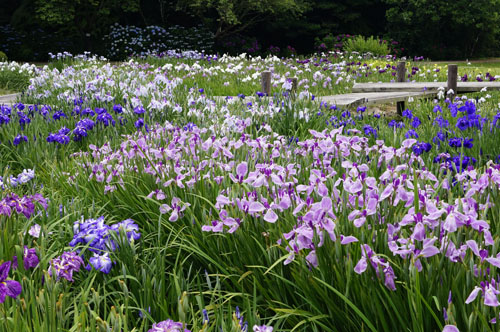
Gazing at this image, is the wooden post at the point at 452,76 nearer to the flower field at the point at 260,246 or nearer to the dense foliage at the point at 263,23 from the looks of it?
the flower field at the point at 260,246

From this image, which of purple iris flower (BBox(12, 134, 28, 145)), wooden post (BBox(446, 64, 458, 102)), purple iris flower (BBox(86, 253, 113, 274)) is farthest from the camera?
wooden post (BBox(446, 64, 458, 102))

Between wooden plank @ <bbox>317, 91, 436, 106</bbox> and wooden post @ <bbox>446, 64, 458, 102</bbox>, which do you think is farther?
wooden post @ <bbox>446, 64, 458, 102</bbox>

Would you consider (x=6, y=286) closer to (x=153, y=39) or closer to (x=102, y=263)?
(x=102, y=263)

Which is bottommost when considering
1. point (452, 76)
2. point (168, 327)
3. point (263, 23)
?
point (452, 76)

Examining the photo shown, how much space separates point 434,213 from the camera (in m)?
1.90

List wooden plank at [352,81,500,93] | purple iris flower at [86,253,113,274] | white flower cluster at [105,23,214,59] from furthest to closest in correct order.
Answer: white flower cluster at [105,23,214,59], wooden plank at [352,81,500,93], purple iris flower at [86,253,113,274]

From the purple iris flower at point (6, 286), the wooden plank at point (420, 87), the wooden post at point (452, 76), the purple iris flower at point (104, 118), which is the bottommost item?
the wooden plank at point (420, 87)

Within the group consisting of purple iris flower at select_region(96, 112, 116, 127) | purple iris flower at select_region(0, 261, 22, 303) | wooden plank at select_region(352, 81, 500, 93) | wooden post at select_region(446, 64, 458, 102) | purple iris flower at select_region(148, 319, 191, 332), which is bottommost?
wooden plank at select_region(352, 81, 500, 93)

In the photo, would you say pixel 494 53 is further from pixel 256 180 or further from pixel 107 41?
pixel 256 180

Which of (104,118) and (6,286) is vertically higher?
(6,286)

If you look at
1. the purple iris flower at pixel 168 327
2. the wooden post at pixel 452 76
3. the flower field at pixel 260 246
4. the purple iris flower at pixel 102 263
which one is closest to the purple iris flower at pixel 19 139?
the flower field at pixel 260 246

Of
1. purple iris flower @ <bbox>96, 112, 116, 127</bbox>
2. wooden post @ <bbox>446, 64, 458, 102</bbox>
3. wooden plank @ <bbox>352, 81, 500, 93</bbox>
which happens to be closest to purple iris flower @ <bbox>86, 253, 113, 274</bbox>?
purple iris flower @ <bbox>96, 112, 116, 127</bbox>

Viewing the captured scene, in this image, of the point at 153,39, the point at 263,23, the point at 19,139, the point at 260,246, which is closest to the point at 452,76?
the point at 19,139

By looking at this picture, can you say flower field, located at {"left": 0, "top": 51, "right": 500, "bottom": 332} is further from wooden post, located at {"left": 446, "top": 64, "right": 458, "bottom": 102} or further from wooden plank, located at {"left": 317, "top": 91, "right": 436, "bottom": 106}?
wooden post, located at {"left": 446, "top": 64, "right": 458, "bottom": 102}
